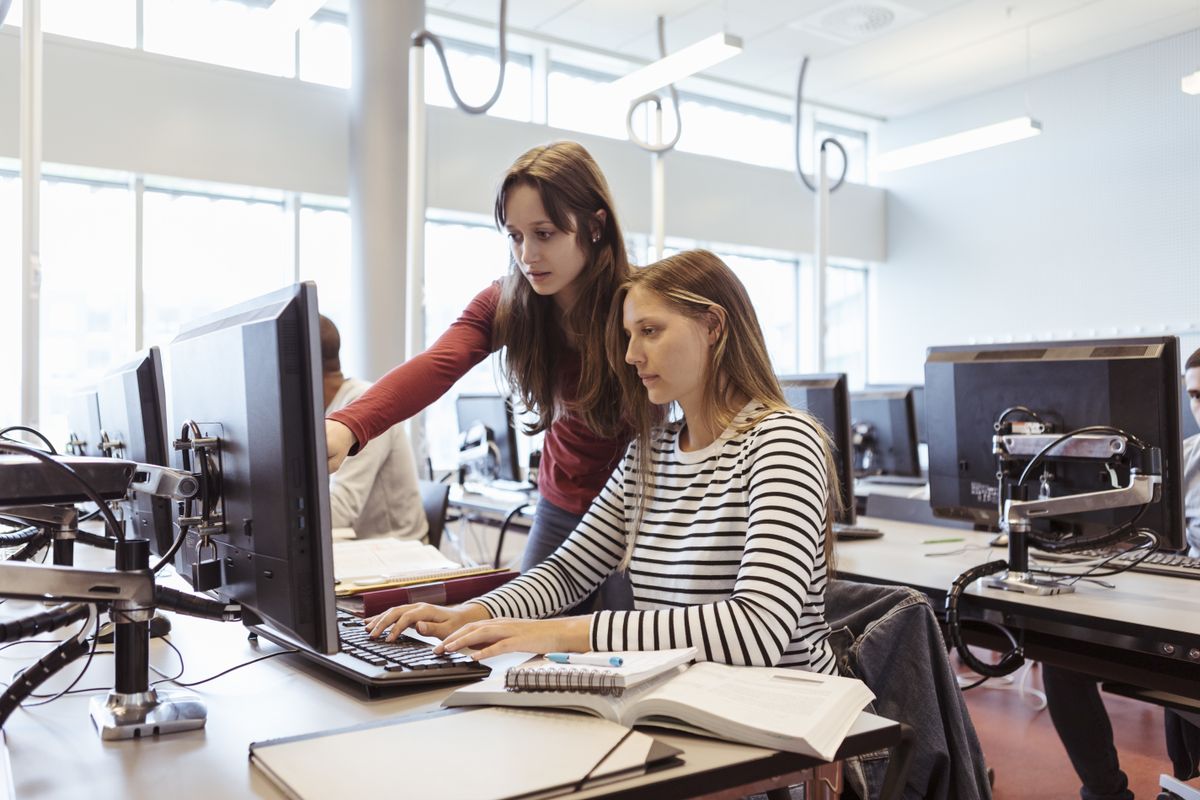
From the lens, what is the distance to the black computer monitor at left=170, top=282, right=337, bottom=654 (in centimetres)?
92

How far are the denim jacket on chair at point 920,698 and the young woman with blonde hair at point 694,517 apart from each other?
0.07 m

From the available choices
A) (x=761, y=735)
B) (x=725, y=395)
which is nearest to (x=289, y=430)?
(x=761, y=735)

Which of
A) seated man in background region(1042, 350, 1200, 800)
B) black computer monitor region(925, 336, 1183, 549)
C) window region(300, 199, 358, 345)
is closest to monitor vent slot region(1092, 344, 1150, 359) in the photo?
black computer monitor region(925, 336, 1183, 549)

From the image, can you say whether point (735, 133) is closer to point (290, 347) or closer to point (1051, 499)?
point (1051, 499)

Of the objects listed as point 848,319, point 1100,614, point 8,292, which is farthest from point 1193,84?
point 8,292

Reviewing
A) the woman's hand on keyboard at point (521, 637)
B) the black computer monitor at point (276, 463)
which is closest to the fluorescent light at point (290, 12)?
the black computer monitor at point (276, 463)

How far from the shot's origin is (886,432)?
3.96m

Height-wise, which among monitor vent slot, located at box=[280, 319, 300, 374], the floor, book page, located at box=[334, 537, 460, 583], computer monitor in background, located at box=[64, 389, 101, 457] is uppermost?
monitor vent slot, located at box=[280, 319, 300, 374]

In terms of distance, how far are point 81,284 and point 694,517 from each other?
4518mm

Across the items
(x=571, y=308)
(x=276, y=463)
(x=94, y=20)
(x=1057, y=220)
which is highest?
(x=94, y=20)

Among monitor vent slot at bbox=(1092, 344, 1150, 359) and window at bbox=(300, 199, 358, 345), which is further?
window at bbox=(300, 199, 358, 345)

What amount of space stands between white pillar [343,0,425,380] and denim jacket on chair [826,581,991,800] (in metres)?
3.73

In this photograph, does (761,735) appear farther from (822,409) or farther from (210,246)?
(210,246)

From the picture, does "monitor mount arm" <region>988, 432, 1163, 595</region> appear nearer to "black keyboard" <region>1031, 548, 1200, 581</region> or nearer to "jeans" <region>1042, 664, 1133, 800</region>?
"black keyboard" <region>1031, 548, 1200, 581</region>
